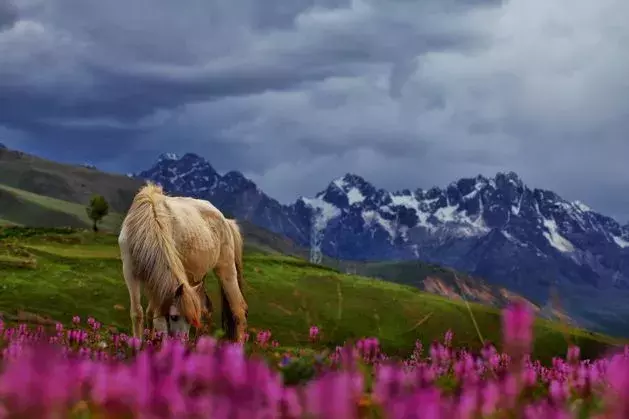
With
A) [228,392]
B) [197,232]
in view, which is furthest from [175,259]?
[228,392]

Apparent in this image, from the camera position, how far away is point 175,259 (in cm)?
1898

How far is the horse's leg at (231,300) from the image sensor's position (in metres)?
25.7

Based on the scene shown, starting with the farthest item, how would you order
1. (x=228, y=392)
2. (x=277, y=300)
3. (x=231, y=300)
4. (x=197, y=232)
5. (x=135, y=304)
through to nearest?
(x=277, y=300) → (x=231, y=300) → (x=197, y=232) → (x=135, y=304) → (x=228, y=392)

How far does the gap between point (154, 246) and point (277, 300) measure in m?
35.2

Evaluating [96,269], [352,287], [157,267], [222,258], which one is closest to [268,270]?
[352,287]

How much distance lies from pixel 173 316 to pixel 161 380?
14.4 meters

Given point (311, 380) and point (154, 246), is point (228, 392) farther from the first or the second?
point (154, 246)

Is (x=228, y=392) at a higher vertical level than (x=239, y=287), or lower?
higher

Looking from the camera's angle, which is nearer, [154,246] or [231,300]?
[154,246]

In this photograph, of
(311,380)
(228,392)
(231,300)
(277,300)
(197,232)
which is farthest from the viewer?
(277,300)

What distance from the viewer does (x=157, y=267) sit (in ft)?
61.4

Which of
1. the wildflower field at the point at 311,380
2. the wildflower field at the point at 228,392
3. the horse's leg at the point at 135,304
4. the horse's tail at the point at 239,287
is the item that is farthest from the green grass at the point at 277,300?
the wildflower field at the point at 228,392

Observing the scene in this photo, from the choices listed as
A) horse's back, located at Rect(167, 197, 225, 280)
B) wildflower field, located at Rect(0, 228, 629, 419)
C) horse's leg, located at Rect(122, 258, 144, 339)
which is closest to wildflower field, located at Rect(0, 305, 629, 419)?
wildflower field, located at Rect(0, 228, 629, 419)

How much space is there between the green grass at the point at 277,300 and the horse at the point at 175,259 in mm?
13930
